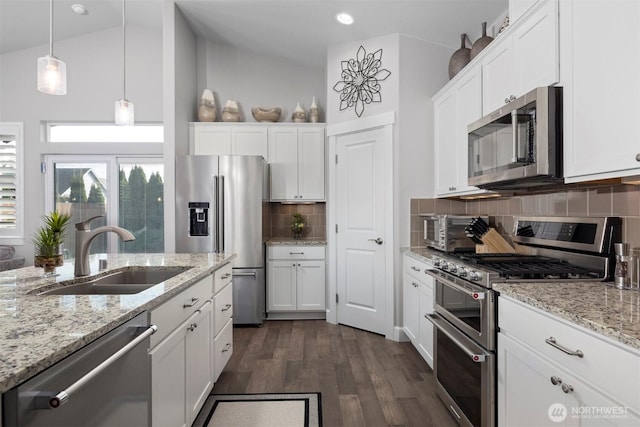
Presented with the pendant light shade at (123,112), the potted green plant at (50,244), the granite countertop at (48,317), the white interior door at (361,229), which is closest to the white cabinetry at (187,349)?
the granite countertop at (48,317)

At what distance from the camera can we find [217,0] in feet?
12.2

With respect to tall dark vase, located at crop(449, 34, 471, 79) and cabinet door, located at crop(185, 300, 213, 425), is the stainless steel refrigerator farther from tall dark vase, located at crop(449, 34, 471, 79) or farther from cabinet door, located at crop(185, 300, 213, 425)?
tall dark vase, located at crop(449, 34, 471, 79)

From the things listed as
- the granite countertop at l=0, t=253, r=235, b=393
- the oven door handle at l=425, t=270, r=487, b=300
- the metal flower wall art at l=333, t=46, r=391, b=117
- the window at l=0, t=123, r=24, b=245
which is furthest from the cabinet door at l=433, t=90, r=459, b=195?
the window at l=0, t=123, r=24, b=245

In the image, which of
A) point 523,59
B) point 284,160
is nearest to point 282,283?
point 284,160

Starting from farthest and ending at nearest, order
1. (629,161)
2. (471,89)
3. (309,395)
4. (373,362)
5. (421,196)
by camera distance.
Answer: (421,196)
(373,362)
(471,89)
(309,395)
(629,161)

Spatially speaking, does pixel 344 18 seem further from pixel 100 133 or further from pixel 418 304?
pixel 100 133

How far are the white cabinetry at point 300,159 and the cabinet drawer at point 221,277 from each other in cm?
187

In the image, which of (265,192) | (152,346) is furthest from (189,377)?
(265,192)

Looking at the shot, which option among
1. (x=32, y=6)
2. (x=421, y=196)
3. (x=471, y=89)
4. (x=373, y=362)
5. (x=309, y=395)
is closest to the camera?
(x=309, y=395)

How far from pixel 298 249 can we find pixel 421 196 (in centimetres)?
149

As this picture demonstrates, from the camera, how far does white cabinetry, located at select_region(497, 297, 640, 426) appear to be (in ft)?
3.28

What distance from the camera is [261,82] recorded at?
4918 mm

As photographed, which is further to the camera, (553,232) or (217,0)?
(217,0)

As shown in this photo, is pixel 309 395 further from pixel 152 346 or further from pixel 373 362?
pixel 152 346
